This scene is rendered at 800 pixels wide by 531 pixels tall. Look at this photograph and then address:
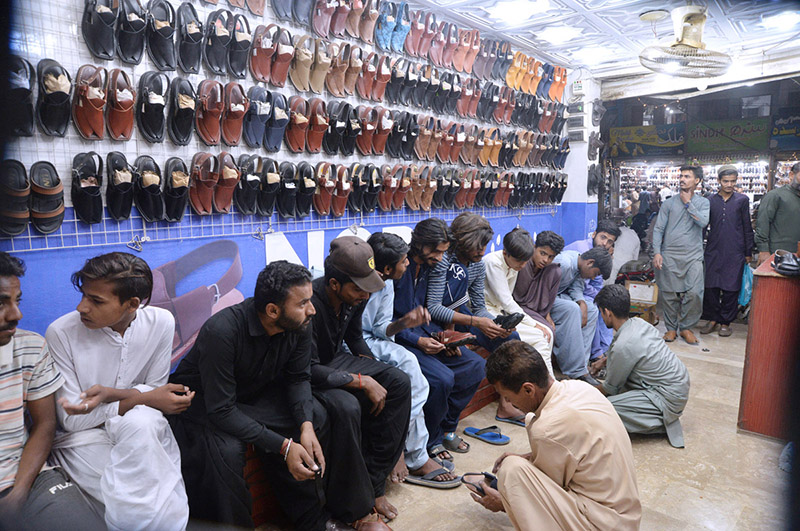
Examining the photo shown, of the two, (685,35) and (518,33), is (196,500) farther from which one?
(518,33)

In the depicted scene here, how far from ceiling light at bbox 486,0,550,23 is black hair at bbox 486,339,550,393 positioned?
12.7ft

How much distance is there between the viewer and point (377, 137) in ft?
13.6

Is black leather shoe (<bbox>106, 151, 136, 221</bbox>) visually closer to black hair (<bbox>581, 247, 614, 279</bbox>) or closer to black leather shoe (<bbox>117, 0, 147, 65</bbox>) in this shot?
black leather shoe (<bbox>117, 0, 147, 65</bbox>)

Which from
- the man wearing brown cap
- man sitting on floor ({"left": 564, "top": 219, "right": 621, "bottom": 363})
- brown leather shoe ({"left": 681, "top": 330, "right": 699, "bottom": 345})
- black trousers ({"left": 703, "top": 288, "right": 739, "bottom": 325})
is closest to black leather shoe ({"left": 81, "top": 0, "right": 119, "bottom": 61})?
the man wearing brown cap

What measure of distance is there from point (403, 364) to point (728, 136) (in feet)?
27.6

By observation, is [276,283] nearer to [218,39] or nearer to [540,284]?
[218,39]

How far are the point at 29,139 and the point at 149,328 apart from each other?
1238 mm

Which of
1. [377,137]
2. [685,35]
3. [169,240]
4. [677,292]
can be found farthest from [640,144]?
[169,240]

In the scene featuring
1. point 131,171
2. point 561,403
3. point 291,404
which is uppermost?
point 131,171

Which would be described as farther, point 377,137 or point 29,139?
point 377,137

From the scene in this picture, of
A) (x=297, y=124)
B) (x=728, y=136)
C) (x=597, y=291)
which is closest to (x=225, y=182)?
(x=297, y=124)

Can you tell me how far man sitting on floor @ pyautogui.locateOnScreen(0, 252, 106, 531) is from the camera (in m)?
1.38

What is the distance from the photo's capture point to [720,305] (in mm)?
5594

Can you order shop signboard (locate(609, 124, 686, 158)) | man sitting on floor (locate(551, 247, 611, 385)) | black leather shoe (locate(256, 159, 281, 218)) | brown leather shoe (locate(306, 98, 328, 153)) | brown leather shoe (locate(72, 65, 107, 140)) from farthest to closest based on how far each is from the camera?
shop signboard (locate(609, 124, 686, 158)) < man sitting on floor (locate(551, 247, 611, 385)) < brown leather shoe (locate(306, 98, 328, 153)) < black leather shoe (locate(256, 159, 281, 218)) < brown leather shoe (locate(72, 65, 107, 140))
